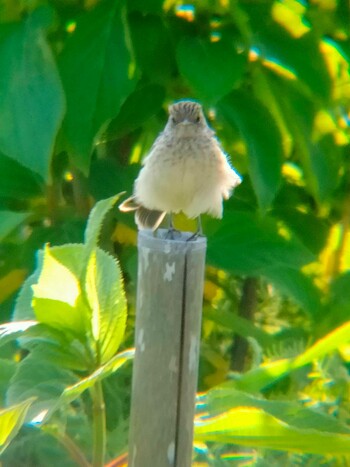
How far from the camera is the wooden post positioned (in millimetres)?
1215

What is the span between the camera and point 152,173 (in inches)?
78.6

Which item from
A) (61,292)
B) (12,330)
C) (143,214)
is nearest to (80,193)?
(143,214)

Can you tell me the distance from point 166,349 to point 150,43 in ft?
3.33

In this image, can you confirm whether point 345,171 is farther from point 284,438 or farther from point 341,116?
point 284,438

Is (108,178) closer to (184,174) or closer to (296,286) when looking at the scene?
(184,174)

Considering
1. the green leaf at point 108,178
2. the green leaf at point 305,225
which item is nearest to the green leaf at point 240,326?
the green leaf at point 305,225

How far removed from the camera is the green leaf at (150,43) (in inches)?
79.4

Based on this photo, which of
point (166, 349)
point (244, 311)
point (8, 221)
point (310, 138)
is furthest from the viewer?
point (244, 311)

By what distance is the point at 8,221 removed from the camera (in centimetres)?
199

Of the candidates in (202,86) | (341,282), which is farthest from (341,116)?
(202,86)

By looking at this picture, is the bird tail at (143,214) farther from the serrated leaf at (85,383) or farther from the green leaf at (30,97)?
the serrated leaf at (85,383)

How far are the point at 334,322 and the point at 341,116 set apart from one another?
0.59 metres

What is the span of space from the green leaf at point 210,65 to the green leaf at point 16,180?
51 centimetres

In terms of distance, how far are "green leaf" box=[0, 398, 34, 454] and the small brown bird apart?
82 centimetres
